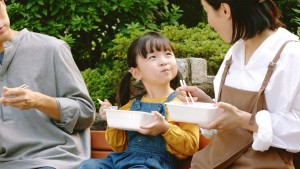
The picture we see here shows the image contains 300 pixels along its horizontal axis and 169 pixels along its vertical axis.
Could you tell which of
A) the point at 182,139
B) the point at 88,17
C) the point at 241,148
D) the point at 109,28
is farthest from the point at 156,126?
the point at 109,28

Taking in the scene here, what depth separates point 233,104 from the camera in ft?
8.80

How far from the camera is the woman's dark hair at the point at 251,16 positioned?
2.62 m

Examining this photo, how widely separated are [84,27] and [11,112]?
216cm

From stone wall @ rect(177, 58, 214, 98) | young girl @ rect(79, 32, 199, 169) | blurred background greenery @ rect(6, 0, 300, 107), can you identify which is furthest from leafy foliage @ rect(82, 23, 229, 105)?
young girl @ rect(79, 32, 199, 169)

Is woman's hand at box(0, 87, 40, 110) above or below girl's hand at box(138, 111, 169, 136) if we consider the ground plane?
above

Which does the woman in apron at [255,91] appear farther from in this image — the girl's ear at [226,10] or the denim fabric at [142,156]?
the denim fabric at [142,156]

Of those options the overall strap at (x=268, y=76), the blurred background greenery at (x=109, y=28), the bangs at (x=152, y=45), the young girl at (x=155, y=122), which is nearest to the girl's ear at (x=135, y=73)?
the young girl at (x=155, y=122)

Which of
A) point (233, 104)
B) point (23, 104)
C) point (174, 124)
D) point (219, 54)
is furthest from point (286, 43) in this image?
point (219, 54)

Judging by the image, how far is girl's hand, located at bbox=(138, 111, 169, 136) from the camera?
2.99 m

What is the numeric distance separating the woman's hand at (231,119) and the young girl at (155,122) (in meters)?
0.51

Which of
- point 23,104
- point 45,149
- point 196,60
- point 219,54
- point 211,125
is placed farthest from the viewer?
point 219,54

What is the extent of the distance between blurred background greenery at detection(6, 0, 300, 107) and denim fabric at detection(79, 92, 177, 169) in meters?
1.72

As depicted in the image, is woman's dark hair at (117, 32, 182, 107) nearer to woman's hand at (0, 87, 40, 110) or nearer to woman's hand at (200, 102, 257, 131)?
woman's hand at (0, 87, 40, 110)

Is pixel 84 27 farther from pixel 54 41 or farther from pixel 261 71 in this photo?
pixel 261 71
